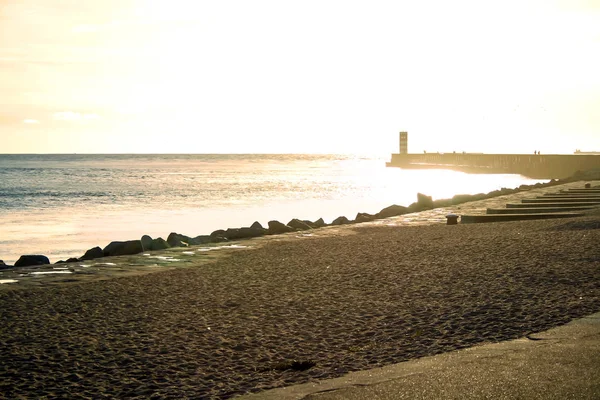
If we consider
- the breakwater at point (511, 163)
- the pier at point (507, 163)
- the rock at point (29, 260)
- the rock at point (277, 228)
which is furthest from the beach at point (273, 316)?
the pier at point (507, 163)

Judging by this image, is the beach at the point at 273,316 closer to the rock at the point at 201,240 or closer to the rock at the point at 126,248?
the rock at the point at 126,248

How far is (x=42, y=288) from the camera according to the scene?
28.5 ft

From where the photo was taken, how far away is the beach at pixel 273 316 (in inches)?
198

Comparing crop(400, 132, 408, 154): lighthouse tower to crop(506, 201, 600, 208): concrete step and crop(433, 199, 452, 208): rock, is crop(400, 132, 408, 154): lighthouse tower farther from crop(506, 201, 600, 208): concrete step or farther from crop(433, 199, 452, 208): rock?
crop(506, 201, 600, 208): concrete step

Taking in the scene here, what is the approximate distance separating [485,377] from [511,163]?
287 feet

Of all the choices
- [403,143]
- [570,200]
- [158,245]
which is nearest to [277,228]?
[158,245]

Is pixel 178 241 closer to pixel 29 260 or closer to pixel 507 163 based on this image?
pixel 29 260

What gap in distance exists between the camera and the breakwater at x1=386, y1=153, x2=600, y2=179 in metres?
67.9

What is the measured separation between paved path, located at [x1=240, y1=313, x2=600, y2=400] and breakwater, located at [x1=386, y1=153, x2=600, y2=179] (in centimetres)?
4458

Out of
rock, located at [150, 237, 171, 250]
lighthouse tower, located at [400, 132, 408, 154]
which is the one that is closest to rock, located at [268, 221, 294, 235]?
rock, located at [150, 237, 171, 250]

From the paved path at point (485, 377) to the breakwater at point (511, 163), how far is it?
4458 cm

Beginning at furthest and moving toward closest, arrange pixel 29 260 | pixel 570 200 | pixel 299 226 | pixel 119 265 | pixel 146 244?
1. pixel 570 200
2. pixel 299 226
3. pixel 146 244
4. pixel 29 260
5. pixel 119 265

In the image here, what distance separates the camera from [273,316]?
269 inches

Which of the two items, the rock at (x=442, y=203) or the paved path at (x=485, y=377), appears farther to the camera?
the rock at (x=442, y=203)
